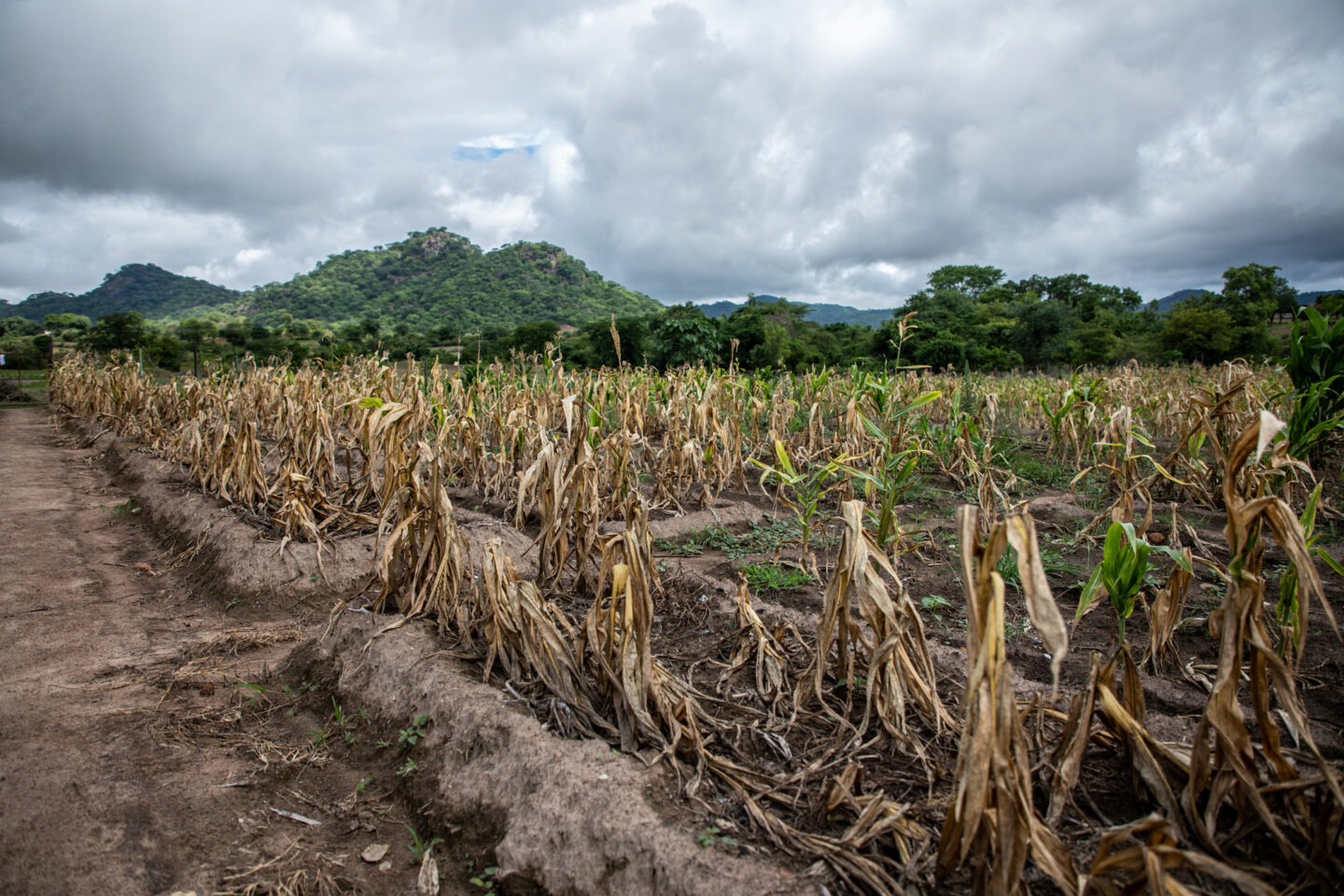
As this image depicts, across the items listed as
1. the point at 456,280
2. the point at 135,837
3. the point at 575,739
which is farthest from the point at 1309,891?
the point at 456,280

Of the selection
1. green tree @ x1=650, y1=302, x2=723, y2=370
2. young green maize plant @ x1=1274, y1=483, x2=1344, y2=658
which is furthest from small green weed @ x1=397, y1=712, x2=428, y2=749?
green tree @ x1=650, y1=302, x2=723, y2=370

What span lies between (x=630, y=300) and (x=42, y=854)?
3346 inches

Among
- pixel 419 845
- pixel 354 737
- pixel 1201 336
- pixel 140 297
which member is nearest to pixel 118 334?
pixel 354 737

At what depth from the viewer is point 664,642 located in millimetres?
2916

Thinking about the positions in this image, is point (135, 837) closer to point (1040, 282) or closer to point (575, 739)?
point (575, 739)

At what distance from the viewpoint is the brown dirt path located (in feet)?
6.05

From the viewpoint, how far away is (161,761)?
90.9 inches

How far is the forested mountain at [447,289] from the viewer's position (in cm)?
6838

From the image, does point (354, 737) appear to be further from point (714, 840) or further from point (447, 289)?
point (447, 289)

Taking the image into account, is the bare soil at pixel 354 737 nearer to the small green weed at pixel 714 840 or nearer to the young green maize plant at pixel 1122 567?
the small green weed at pixel 714 840

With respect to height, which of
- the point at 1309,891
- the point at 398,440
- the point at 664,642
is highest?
the point at 398,440

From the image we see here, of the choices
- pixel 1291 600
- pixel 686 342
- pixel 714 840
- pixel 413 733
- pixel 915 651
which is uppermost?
pixel 686 342

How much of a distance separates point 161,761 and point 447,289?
7996 cm

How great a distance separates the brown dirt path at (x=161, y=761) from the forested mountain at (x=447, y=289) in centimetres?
5860
